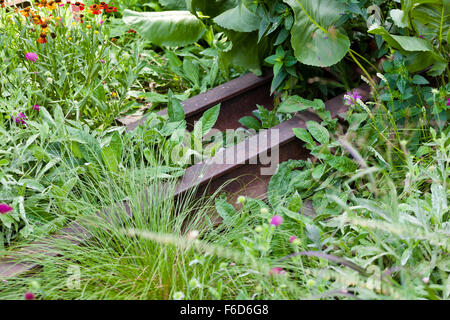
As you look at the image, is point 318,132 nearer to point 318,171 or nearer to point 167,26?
point 318,171

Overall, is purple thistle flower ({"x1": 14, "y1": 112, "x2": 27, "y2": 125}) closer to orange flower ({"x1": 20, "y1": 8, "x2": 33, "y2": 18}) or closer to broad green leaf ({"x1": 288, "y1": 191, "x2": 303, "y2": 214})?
orange flower ({"x1": 20, "y1": 8, "x2": 33, "y2": 18})

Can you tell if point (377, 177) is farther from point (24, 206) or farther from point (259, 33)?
point (24, 206)

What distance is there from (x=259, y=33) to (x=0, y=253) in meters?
1.63

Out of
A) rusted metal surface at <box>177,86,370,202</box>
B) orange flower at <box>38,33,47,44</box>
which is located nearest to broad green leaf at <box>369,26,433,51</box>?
rusted metal surface at <box>177,86,370,202</box>

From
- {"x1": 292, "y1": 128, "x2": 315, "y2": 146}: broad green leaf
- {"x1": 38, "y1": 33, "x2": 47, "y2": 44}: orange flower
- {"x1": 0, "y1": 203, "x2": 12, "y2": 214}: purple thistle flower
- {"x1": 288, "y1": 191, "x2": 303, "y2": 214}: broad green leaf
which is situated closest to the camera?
{"x1": 0, "y1": 203, "x2": 12, "y2": 214}: purple thistle flower

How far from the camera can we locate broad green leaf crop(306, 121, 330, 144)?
268 centimetres

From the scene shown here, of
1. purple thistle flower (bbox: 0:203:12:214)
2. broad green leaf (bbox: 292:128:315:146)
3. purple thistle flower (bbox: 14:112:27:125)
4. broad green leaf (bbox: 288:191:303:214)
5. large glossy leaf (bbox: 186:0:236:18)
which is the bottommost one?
purple thistle flower (bbox: 0:203:12:214)

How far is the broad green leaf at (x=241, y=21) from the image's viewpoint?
2.97 meters

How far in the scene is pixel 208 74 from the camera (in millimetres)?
3482

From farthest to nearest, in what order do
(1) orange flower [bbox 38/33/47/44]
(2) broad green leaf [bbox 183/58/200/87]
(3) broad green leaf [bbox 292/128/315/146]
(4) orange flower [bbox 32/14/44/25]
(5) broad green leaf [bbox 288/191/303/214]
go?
(2) broad green leaf [bbox 183/58/200/87]
(4) orange flower [bbox 32/14/44/25]
(1) orange flower [bbox 38/33/47/44]
(3) broad green leaf [bbox 292/128/315/146]
(5) broad green leaf [bbox 288/191/303/214]

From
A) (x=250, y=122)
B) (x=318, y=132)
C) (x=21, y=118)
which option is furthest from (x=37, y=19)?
(x=318, y=132)

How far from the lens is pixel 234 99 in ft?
10.6

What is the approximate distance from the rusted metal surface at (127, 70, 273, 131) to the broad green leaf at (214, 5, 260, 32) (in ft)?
1.21

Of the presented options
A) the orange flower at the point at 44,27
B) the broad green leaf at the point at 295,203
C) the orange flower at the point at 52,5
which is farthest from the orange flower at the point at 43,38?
the broad green leaf at the point at 295,203
